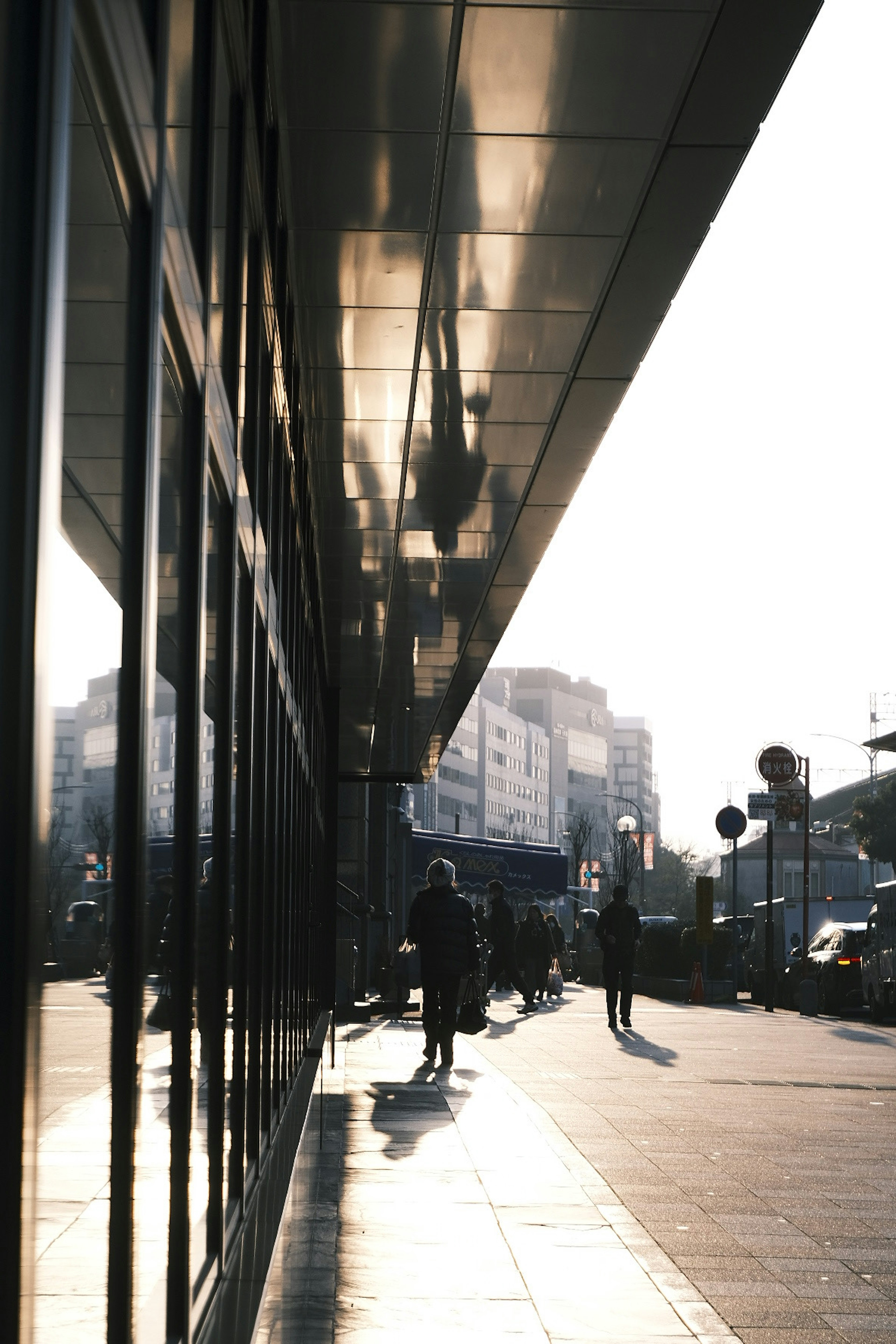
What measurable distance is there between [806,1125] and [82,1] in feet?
32.9

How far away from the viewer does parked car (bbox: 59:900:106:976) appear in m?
1.59

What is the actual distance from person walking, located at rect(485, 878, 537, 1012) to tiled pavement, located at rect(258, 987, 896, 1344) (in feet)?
23.1

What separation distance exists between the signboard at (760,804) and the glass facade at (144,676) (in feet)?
97.6

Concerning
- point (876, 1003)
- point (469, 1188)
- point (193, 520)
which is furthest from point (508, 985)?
point (193, 520)

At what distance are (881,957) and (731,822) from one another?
19.6 feet

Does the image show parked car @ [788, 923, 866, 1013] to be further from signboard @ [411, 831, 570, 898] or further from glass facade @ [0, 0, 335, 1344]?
glass facade @ [0, 0, 335, 1344]

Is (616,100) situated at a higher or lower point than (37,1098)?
higher

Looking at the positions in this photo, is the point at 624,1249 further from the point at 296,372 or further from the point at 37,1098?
the point at 37,1098

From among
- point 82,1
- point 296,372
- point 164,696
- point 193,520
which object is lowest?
point 164,696

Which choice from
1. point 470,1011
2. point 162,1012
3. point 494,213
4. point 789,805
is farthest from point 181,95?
point 789,805

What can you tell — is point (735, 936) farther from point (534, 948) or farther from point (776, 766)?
point (534, 948)

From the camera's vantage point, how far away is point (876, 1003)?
24094 mm

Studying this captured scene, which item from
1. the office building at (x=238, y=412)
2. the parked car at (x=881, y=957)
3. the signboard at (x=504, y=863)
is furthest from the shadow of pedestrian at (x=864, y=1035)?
the signboard at (x=504, y=863)

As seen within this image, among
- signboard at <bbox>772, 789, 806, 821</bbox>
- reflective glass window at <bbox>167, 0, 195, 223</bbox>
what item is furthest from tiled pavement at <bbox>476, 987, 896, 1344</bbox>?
signboard at <bbox>772, 789, 806, 821</bbox>
